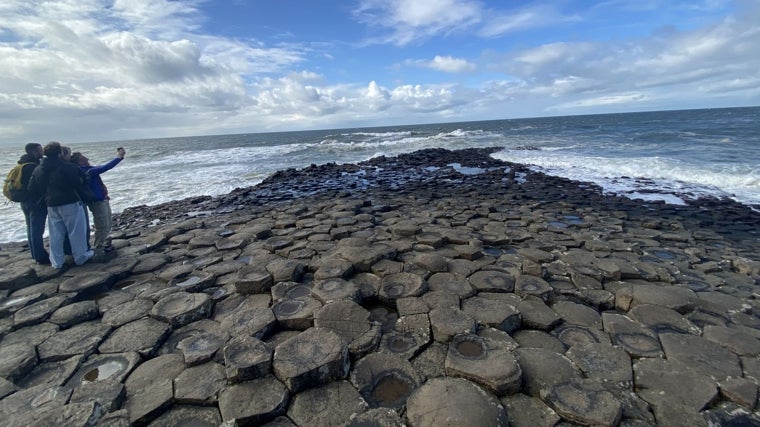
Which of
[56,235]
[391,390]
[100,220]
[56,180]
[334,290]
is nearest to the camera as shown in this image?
[391,390]

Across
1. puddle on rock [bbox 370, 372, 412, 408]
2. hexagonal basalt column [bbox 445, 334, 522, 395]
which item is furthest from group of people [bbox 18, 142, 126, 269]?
hexagonal basalt column [bbox 445, 334, 522, 395]

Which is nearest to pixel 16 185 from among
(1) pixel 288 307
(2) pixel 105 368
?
(2) pixel 105 368

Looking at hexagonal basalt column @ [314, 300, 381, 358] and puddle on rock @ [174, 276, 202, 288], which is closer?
hexagonal basalt column @ [314, 300, 381, 358]

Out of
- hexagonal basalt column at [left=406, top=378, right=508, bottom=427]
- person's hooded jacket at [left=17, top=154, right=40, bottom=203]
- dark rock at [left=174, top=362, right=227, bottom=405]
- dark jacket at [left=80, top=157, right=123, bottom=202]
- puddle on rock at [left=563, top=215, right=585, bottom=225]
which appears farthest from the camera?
puddle on rock at [left=563, top=215, right=585, bottom=225]

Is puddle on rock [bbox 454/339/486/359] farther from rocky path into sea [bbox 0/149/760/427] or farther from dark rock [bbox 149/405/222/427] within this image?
dark rock [bbox 149/405/222/427]

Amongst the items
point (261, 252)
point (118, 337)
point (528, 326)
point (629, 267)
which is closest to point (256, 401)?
point (118, 337)

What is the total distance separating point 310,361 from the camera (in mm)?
2793

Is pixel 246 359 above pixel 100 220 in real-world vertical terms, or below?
below

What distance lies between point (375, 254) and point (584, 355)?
284 cm

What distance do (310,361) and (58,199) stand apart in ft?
16.4

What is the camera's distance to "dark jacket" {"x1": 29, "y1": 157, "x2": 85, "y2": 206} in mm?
4914

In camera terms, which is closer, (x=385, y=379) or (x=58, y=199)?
(x=385, y=379)

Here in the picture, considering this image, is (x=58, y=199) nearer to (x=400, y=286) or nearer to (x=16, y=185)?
(x=16, y=185)

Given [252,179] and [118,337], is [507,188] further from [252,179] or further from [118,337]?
[252,179]
